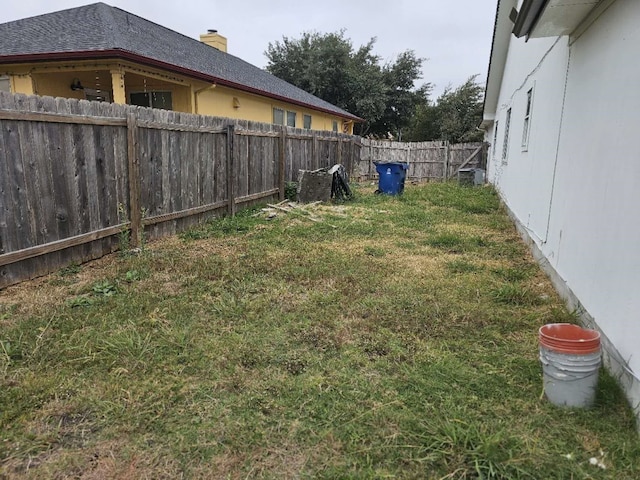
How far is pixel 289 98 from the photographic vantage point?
52.2 ft

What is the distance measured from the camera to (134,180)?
17.6 feet

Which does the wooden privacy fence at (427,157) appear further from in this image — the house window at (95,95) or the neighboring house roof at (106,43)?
the house window at (95,95)

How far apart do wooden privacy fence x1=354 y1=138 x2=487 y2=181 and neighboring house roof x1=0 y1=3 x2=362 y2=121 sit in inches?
220

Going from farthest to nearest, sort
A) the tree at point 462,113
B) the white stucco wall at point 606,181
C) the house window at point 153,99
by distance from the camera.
→ the tree at point 462,113 → the house window at point 153,99 → the white stucco wall at point 606,181

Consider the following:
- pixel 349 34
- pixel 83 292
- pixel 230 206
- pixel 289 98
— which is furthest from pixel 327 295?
pixel 349 34

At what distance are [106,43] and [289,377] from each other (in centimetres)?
934

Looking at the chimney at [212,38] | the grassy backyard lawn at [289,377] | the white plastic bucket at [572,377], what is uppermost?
the chimney at [212,38]

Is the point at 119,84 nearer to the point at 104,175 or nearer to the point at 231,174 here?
the point at 231,174

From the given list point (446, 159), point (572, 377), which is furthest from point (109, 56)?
point (446, 159)

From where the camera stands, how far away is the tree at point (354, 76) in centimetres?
2850

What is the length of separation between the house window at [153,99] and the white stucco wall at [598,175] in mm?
9627

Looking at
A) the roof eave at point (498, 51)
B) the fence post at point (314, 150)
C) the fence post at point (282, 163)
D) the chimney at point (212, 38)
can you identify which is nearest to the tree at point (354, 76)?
the chimney at point (212, 38)

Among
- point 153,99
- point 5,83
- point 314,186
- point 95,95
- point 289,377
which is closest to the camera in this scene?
point 289,377

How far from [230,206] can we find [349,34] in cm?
2823
